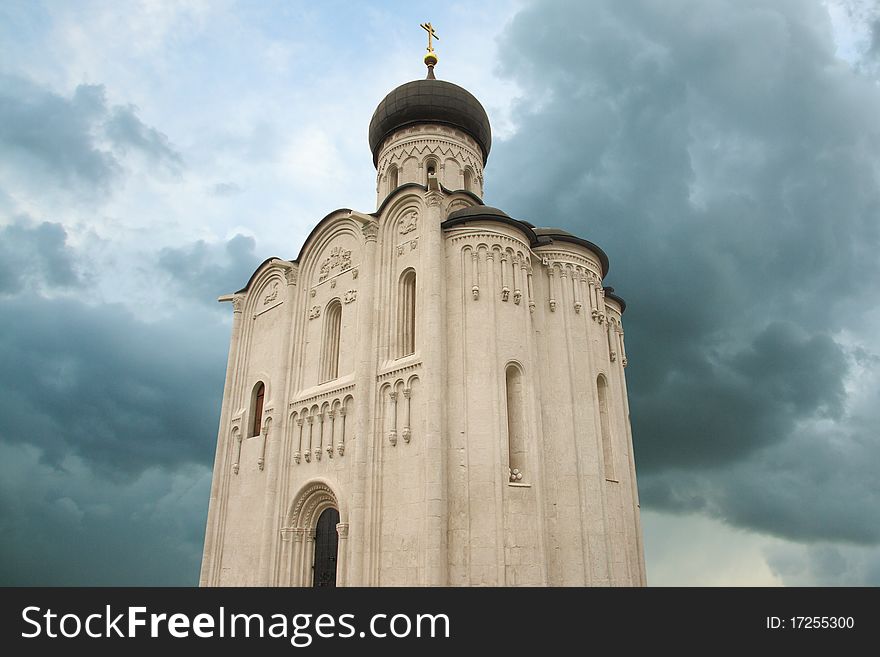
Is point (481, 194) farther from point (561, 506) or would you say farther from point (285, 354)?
point (561, 506)

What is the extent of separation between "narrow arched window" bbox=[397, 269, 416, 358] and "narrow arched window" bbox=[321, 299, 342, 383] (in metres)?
2.23

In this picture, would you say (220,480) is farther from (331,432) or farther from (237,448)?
(331,432)

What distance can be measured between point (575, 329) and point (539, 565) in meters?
5.37

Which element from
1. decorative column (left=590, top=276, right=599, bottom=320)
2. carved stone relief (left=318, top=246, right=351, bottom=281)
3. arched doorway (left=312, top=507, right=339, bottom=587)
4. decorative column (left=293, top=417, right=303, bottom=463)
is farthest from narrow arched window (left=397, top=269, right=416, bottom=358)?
decorative column (left=590, top=276, right=599, bottom=320)

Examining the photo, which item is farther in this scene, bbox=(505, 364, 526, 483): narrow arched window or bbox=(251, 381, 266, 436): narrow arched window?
bbox=(251, 381, 266, 436): narrow arched window

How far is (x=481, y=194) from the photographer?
18.6m

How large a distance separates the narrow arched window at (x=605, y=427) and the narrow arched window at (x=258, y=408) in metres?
8.61

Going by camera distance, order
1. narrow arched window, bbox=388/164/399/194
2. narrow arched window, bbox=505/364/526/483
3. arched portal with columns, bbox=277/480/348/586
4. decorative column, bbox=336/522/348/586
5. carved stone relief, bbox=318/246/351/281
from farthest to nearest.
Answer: narrow arched window, bbox=388/164/399/194, carved stone relief, bbox=318/246/351/281, arched portal with columns, bbox=277/480/348/586, decorative column, bbox=336/522/348/586, narrow arched window, bbox=505/364/526/483

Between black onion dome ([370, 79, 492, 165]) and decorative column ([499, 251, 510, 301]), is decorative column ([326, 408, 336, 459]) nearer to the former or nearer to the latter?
decorative column ([499, 251, 510, 301])

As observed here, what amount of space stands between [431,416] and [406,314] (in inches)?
113

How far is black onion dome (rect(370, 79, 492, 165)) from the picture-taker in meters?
18.0

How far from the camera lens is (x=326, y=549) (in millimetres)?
13352

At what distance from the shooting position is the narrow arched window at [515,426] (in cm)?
1169
